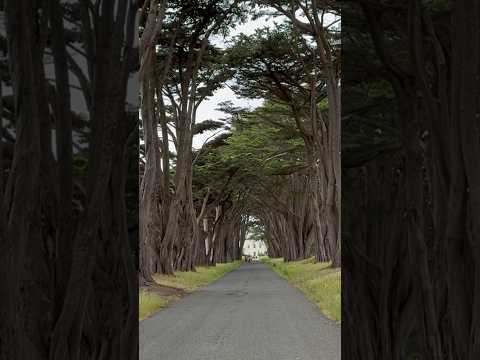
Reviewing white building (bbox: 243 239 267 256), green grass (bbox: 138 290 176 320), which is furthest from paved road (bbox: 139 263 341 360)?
white building (bbox: 243 239 267 256)

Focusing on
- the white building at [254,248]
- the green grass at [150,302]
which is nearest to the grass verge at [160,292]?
the green grass at [150,302]

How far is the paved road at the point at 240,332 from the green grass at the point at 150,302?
0.22 metres

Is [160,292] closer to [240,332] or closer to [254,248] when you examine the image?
[240,332]

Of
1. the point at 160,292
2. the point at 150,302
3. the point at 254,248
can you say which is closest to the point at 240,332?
the point at 150,302

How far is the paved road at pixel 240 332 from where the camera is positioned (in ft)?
25.0

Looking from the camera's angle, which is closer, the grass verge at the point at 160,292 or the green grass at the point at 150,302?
the green grass at the point at 150,302

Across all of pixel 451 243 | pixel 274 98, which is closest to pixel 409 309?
pixel 451 243

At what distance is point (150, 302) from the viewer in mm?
12906

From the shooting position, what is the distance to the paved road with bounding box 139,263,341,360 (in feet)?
25.0

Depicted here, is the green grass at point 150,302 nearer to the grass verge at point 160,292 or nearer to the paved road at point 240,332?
the grass verge at point 160,292

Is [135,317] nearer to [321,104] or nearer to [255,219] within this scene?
[321,104]

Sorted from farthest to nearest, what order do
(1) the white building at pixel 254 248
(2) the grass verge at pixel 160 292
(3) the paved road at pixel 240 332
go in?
(1) the white building at pixel 254 248 < (2) the grass verge at pixel 160 292 < (3) the paved road at pixel 240 332

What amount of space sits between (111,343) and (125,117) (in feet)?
2.91

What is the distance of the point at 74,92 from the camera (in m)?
2.55
